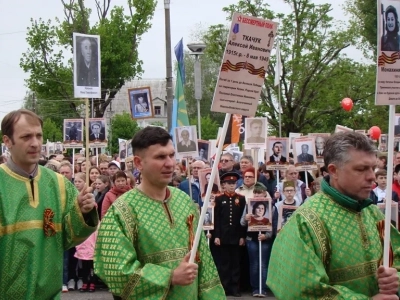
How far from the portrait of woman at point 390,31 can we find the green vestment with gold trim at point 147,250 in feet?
5.12

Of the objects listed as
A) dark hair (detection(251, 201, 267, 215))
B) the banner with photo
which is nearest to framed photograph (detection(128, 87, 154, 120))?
dark hair (detection(251, 201, 267, 215))

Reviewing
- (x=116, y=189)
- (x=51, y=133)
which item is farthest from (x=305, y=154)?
(x=51, y=133)

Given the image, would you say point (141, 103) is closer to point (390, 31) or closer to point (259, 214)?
point (259, 214)

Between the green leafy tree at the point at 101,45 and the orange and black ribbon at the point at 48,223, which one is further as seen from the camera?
the green leafy tree at the point at 101,45

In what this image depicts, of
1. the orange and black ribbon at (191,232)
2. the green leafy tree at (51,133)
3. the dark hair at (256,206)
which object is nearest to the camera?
the orange and black ribbon at (191,232)

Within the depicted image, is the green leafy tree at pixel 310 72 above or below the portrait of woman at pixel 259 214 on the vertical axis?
above

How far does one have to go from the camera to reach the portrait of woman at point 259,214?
1038 cm

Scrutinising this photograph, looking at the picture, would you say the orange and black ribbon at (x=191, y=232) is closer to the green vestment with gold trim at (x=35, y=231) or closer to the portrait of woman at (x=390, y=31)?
the green vestment with gold trim at (x=35, y=231)

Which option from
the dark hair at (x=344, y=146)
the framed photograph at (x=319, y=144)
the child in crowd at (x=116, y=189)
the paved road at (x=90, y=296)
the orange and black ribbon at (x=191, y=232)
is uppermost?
the dark hair at (x=344, y=146)

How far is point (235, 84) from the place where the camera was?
4.52 m

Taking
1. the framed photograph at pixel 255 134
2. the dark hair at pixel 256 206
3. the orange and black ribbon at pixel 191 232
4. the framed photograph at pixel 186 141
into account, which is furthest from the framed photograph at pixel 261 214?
the orange and black ribbon at pixel 191 232

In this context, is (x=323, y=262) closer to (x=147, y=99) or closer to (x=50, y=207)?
(x=50, y=207)

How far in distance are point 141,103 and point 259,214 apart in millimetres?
5570

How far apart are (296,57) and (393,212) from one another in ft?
87.1
